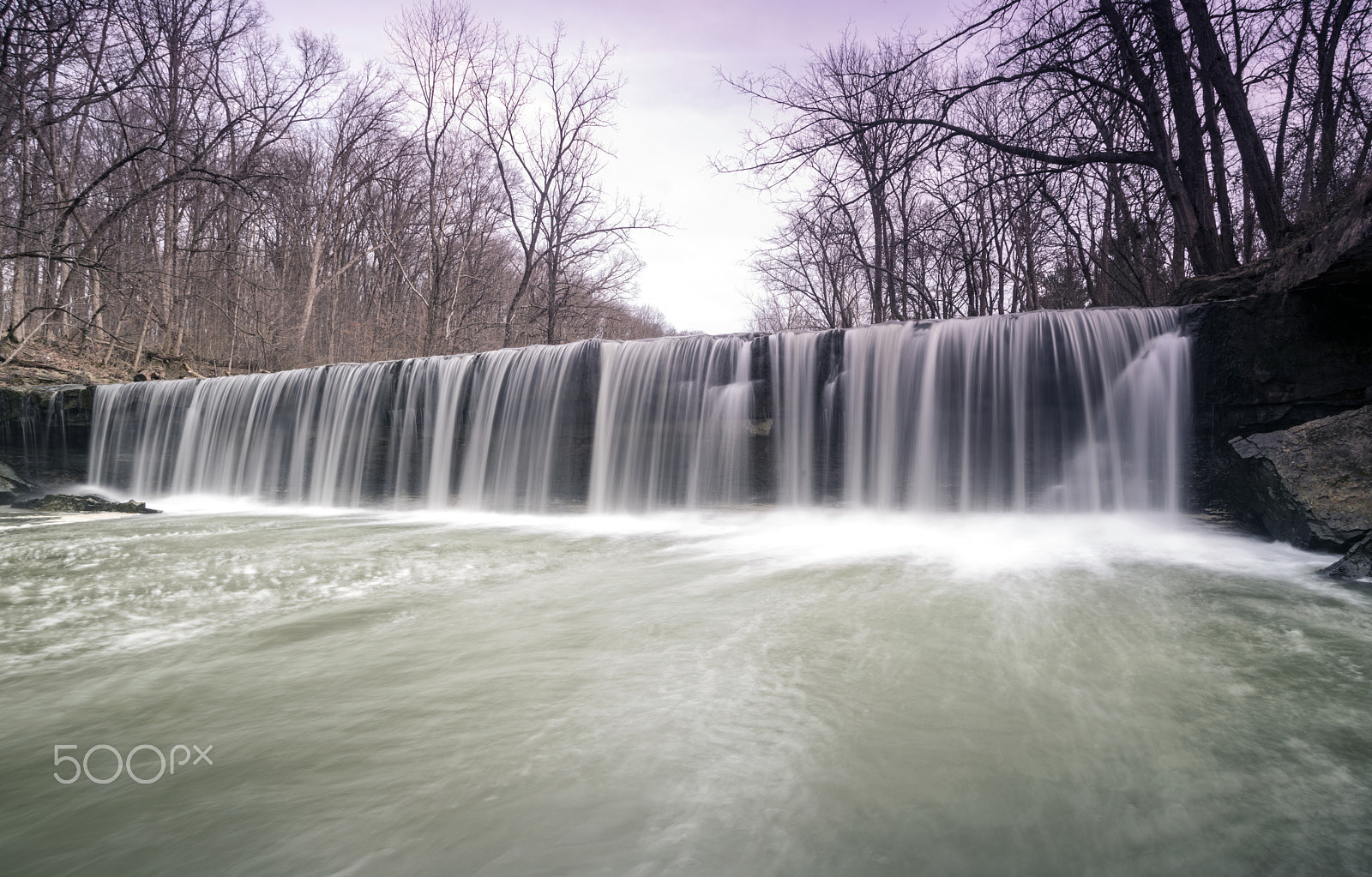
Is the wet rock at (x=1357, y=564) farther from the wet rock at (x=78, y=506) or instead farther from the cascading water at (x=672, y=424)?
the wet rock at (x=78, y=506)

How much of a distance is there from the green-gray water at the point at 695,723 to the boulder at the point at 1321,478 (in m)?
0.81

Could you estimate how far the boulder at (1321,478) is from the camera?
5.22m

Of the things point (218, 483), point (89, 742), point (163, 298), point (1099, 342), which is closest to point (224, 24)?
point (163, 298)

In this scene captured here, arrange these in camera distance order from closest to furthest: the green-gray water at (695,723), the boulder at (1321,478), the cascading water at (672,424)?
the green-gray water at (695,723), the boulder at (1321,478), the cascading water at (672,424)

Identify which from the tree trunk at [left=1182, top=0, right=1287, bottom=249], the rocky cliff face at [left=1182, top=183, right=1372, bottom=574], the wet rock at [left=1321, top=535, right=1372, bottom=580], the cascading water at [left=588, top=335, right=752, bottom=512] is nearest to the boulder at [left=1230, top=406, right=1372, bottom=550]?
the rocky cliff face at [left=1182, top=183, right=1372, bottom=574]

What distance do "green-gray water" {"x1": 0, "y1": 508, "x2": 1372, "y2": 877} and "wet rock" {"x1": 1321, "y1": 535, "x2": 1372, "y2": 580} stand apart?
0.18 m

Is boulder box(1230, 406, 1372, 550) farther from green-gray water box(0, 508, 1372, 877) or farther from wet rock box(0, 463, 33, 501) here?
wet rock box(0, 463, 33, 501)

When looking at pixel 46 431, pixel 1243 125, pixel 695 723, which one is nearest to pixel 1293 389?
pixel 1243 125

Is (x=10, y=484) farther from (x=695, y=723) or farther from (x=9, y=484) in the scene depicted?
(x=695, y=723)

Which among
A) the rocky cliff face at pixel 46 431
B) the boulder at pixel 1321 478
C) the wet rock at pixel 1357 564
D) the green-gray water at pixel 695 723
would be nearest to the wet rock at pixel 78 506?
the rocky cliff face at pixel 46 431

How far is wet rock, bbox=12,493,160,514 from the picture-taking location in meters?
9.97

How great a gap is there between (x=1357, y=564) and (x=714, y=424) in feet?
22.8

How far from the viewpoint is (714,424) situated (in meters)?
9.71

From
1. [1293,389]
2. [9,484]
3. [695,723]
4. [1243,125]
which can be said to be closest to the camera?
[695,723]
